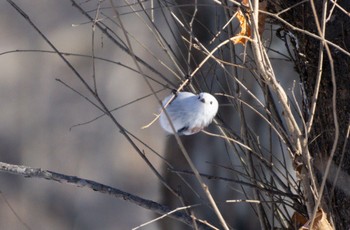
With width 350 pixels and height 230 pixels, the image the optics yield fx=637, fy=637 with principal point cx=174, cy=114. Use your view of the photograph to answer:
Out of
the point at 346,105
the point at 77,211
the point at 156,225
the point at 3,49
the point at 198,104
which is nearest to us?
the point at 198,104

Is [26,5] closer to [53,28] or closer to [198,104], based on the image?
[53,28]

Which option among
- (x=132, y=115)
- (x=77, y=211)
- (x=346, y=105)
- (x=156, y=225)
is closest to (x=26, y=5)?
(x=132, y=115)

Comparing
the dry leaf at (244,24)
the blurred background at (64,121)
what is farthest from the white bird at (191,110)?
the blurred background at (64,121)

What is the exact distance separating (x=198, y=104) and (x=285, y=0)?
12.7 inches

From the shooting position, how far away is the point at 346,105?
37.4 inches

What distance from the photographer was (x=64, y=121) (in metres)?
1.82

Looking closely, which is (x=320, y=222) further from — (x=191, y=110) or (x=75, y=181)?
(x=75, y=181)

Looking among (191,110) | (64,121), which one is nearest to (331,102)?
(191,110)

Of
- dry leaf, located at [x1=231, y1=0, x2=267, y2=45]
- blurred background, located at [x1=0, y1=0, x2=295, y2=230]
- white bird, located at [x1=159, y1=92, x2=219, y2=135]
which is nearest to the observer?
white bird, located at [x1=159, y1=92, x2=219, y2=135]

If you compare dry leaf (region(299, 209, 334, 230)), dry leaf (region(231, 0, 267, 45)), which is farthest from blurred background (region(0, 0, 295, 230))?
dry leaf (region(299, 209, 334, 230))

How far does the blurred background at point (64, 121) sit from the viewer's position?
177cm

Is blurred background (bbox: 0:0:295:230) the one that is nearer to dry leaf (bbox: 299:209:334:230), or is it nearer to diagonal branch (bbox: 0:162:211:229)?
diagonal branch (bbox: 0:162:211:229)

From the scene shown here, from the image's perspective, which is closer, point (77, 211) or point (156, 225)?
point (77, 211)

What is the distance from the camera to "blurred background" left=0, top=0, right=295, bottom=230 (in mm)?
1769
